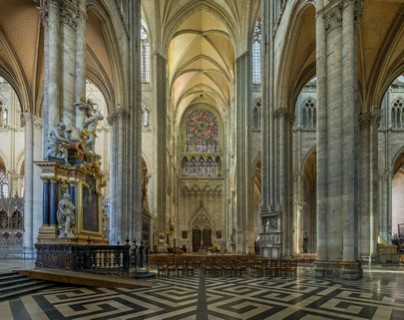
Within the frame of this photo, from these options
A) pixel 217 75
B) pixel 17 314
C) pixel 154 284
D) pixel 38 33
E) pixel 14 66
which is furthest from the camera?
pixel 217 75

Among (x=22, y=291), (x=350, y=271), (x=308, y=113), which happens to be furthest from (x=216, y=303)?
(x=308, y=113)

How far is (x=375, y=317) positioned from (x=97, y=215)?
10.6 meters

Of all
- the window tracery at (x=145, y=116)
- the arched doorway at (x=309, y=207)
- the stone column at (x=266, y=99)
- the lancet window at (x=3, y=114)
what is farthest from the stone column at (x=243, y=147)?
the lancet window at (x=3, y=114)

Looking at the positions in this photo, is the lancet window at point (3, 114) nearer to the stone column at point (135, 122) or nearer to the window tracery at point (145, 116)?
the window tracery at point (145, 116)

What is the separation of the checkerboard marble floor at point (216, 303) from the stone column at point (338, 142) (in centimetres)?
200

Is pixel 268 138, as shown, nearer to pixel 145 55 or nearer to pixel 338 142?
pixel 338 142

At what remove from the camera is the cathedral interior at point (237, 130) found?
443 inches

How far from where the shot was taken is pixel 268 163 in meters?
21.4

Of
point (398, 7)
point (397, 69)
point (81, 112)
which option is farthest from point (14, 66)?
point (397, 69)

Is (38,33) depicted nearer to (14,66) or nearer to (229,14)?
(14,66)

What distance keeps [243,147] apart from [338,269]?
21.4 m

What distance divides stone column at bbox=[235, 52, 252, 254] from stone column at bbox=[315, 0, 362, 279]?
19.1 metres

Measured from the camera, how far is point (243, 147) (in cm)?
3275

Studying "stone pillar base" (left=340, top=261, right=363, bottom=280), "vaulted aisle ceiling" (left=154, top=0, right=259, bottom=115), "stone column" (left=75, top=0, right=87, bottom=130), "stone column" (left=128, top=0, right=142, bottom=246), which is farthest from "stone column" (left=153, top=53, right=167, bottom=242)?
"stone pillar base" (left=340, top=261, right=363, bottom=280)
